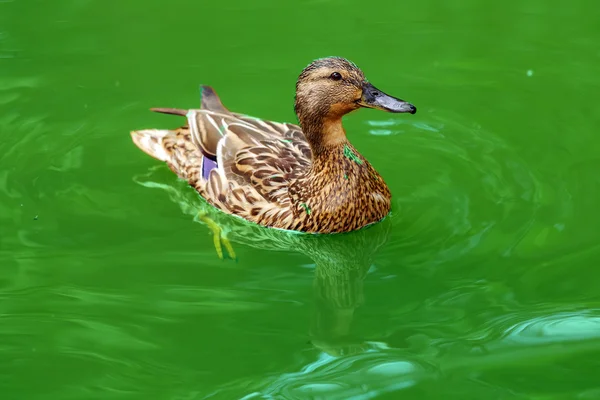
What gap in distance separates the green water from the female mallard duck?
15cm

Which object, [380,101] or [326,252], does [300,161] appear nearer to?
[326,252]

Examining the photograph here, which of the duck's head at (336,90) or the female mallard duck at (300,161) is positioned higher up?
the duck's head at (336,90)

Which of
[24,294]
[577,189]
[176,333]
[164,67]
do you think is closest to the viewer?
[176,333]

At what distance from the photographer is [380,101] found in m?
6.00

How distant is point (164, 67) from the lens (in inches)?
328

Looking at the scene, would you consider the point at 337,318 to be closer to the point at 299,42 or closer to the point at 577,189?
the point at 577,189

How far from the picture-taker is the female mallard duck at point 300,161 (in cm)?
608

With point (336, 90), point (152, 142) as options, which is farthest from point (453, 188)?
point (152, 142)

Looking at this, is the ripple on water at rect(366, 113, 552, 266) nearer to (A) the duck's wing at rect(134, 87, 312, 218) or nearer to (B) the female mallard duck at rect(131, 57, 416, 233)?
(B) the female mallard duck at rect(131, 57, 416, 233)

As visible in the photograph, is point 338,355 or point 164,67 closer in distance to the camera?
point 338,355

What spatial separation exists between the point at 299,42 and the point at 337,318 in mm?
3581

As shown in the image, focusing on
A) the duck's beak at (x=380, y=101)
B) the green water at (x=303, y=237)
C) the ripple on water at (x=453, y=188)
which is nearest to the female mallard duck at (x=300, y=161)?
the duck's beak at (x=380, y=101)

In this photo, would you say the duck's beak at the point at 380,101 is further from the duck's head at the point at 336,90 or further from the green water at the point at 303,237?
the green water at the point at 303,237

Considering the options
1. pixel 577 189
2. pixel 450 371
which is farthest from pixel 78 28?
pixel 450 371
